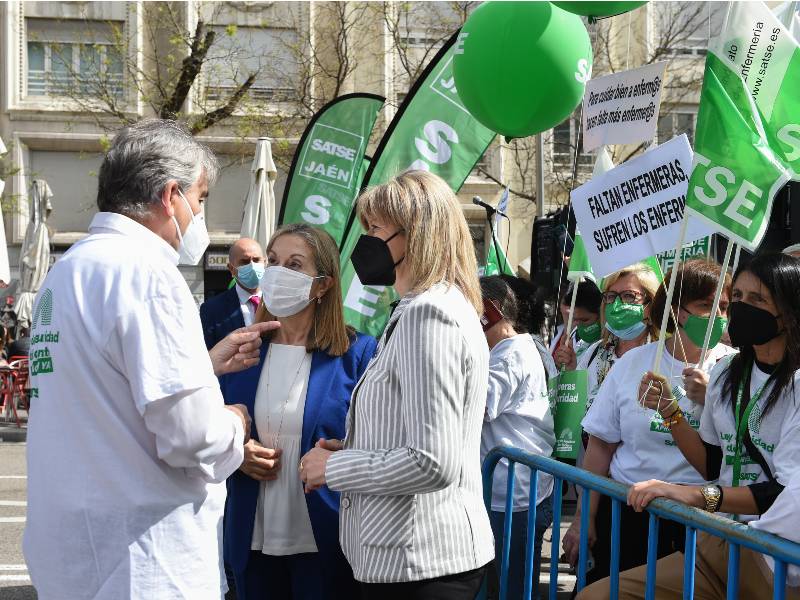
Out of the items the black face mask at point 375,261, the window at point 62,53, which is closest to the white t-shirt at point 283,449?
the black face mask at point 375,261

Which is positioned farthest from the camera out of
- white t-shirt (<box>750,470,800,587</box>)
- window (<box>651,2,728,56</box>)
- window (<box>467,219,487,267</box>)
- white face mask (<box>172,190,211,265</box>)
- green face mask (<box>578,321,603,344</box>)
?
window (<box>467,219,487,267</box>)

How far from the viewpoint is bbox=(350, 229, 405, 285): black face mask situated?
2834 millimetres

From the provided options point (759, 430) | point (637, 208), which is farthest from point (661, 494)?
point (637, 208)

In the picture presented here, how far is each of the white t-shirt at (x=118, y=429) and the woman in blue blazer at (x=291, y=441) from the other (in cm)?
102

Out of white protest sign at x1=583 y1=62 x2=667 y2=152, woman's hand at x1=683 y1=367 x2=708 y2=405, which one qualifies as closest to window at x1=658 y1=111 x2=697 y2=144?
white protest sign at x1=583 y1=62 x2=667 y2=152

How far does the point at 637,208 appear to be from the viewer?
4.71 metres

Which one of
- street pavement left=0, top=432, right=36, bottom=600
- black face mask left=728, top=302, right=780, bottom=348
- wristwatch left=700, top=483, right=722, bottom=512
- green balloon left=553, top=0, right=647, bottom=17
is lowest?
street pavement left=0, top=432, right=36, bottom=600

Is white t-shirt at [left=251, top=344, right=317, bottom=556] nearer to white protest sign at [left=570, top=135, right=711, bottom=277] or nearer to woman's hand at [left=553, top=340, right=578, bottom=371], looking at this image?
white protest sign at [left=570, top=135, right=711, bottom=277]

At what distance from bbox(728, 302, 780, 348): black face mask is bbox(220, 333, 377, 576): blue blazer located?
4.33ft

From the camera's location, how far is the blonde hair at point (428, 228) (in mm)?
2754

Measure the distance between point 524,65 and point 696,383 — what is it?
259 cm

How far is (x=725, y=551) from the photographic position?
3066mm

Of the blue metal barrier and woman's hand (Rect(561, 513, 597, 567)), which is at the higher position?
the blue metal barrier

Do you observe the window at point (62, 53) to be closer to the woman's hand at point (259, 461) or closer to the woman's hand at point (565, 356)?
the woman's hand at point (565, 356)
